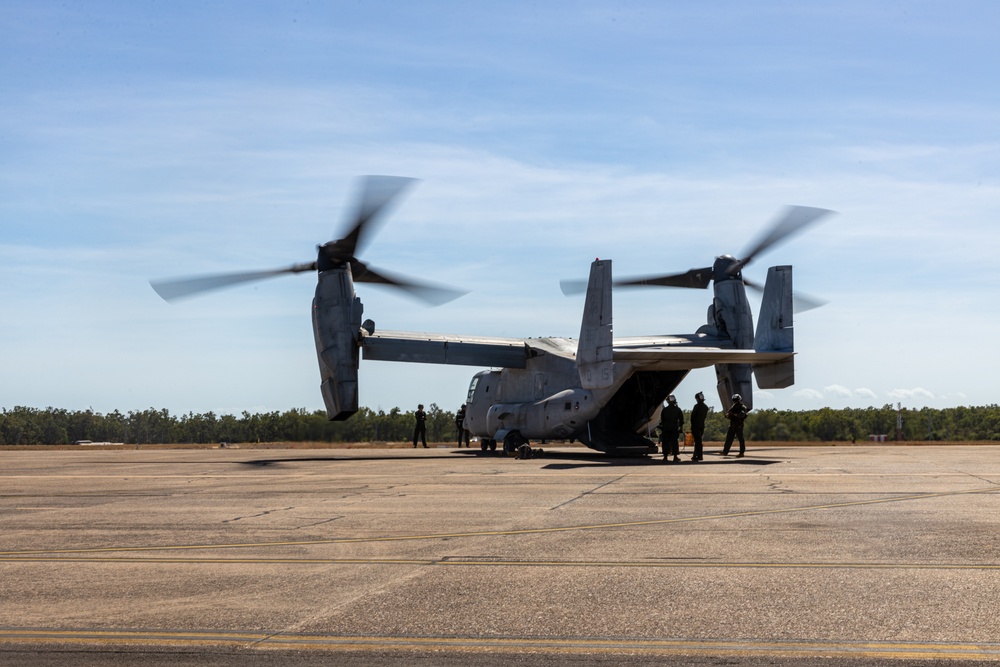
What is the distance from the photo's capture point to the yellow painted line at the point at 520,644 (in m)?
6.07

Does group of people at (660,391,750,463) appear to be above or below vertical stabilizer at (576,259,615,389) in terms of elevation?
below

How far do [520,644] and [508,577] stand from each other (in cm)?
241

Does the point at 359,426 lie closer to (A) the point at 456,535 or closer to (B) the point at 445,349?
(B) the point at 445,349

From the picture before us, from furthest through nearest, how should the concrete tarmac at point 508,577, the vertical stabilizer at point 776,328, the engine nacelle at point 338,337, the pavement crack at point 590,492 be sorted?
the engine nacelle at point 338,337, the vertical stabilizer at point 776,328, the pavement crack at point 590,492, the concrete tarmac at point 508,577

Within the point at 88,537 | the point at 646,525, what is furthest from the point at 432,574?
the point at 88,537

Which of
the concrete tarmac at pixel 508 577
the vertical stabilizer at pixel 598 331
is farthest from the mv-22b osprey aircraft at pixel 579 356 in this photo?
the concrete tarmac at pixel 508 577

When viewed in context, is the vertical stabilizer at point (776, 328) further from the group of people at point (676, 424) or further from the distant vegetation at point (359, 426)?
the distant vegetation at point (359, 426)

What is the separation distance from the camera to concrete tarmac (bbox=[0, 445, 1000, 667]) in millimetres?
6324

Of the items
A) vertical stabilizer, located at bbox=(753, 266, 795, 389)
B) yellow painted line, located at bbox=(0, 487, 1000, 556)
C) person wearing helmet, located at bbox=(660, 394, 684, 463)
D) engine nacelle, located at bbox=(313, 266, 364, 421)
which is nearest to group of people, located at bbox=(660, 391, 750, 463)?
person wearing helmet, located at bbox=(660, 394, 684, 463)

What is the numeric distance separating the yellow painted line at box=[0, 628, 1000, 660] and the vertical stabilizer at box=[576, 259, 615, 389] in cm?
2139

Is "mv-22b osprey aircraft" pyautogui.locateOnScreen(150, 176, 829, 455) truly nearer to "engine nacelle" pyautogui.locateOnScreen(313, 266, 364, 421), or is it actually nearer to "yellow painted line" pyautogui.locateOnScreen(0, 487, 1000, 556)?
"engine nacelle" pyautogui.locateOnScreen(313, 266, 364, 421)

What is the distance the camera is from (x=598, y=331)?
2819 centimetres

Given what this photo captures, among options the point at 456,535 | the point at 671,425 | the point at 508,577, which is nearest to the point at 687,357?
the point at 671,425

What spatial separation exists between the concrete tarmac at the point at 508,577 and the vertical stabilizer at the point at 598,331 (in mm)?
10711
